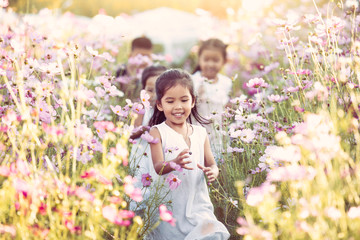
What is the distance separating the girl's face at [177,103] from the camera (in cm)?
217

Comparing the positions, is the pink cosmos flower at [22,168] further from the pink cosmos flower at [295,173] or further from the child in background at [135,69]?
the child in background at [135,69]

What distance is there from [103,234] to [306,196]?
3.19 feet

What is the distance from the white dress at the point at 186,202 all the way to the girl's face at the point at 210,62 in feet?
5.63

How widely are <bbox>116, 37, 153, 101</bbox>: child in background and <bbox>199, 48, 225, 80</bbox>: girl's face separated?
1.51 ft

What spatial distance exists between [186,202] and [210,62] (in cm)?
197

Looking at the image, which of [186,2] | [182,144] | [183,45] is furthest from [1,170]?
[186,2]

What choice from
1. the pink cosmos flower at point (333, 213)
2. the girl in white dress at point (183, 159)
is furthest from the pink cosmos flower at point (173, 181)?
the pink cosmos flower at point (333, 213)

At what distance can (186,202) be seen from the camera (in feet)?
7.11

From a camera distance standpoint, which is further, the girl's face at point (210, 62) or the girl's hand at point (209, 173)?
the girl's face at point (210, 62)

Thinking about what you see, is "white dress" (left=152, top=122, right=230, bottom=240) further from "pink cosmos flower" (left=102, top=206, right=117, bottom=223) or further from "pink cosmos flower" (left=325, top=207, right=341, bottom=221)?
"pink cosmos flower" (left=325, top=207, right=341, bottom=221)

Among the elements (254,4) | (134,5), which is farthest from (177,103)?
(134,5)

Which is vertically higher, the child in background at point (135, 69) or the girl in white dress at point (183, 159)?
the child in background at point (135, 69)

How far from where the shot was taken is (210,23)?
6250 mm

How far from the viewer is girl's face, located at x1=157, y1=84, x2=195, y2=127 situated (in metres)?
2.17
